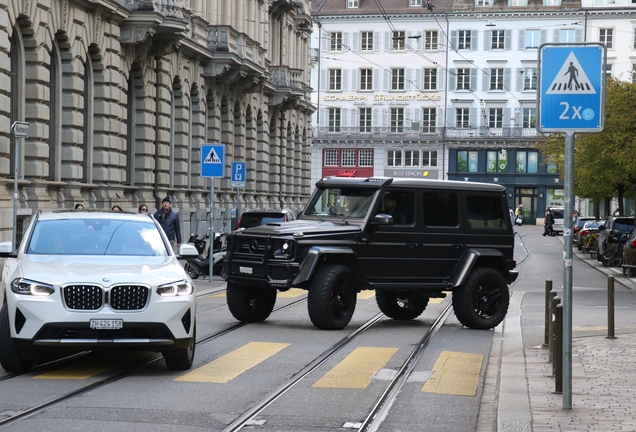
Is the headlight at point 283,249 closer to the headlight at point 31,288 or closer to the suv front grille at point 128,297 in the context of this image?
the suv front grille at point 128,297

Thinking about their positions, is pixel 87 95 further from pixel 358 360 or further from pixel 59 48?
pixel 358 360

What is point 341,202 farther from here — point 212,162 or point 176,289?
point 212,162

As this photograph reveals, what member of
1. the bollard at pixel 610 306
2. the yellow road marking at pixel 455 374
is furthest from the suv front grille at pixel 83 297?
the bollard at pixel 610 306

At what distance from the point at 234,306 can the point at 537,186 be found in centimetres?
7697

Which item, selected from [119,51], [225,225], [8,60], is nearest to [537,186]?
[225,225]

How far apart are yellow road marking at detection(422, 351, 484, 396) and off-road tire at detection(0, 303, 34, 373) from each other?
3833mm

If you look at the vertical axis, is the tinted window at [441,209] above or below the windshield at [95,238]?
above

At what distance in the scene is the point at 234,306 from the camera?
1642 centimetres

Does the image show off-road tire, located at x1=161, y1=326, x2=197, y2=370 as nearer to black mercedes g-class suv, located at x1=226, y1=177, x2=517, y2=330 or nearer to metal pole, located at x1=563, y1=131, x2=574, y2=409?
metal pole, located at x1=563, y1=131, x2=574, y2=409

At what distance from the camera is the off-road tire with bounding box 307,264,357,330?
50.3 ft

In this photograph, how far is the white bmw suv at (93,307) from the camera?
415 inches

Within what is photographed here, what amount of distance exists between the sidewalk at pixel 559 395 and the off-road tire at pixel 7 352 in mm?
4380

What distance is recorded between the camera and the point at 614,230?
4075 cm

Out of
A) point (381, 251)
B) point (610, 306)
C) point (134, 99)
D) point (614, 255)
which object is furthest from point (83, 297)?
point (614, 255)
